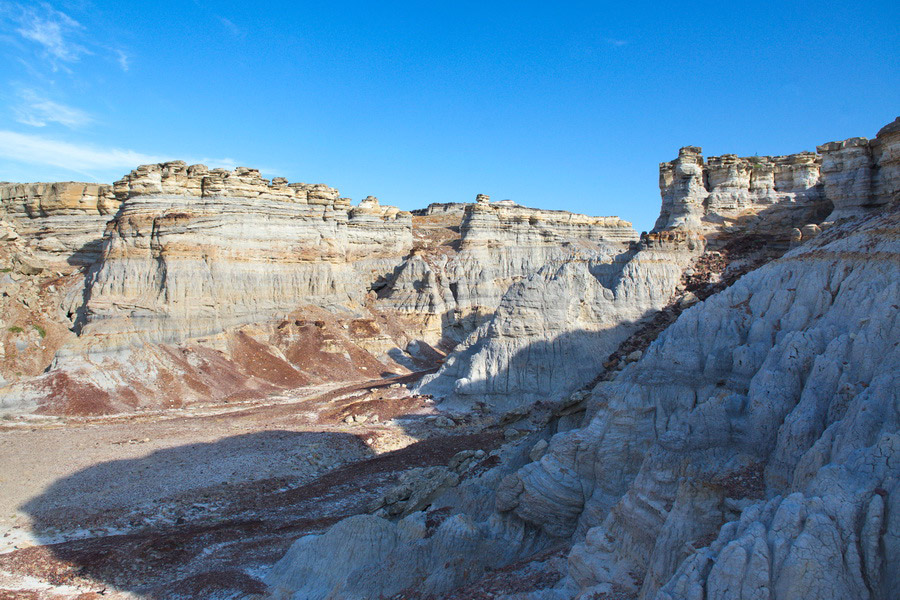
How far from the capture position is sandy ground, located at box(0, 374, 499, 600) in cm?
1602

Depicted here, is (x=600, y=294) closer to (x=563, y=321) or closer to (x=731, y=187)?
(x=563, y=321)

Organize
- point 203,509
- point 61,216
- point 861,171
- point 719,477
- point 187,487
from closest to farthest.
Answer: point 719,477 < point 203,509 < point 187,487 < point 861,171 < point 61,216

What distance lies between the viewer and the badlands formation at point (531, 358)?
9398 mm

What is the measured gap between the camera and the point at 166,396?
37688 mm

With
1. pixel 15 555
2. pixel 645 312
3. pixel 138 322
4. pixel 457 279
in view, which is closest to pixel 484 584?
pixel 15 555

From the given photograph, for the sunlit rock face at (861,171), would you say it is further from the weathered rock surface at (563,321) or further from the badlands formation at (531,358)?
the weathered rock surface at (563,321)

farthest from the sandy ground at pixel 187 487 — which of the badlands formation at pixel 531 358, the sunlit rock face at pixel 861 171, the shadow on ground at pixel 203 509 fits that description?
the sunlit rock face at pixel 861 171

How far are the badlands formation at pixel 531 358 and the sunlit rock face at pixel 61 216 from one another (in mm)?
211

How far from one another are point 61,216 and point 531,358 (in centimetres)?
4389

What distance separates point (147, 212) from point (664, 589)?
46.9 metres

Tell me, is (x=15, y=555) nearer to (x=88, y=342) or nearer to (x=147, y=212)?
(x=88, y=342)

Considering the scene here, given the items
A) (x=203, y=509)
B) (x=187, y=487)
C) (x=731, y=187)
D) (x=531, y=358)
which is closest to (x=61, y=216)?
(x=187, y=487)

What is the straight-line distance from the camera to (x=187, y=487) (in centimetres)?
2266

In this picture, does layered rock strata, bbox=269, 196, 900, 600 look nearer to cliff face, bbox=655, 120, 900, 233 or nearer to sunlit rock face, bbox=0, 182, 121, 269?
cliff face, bbox=655, 120, 900, 233
